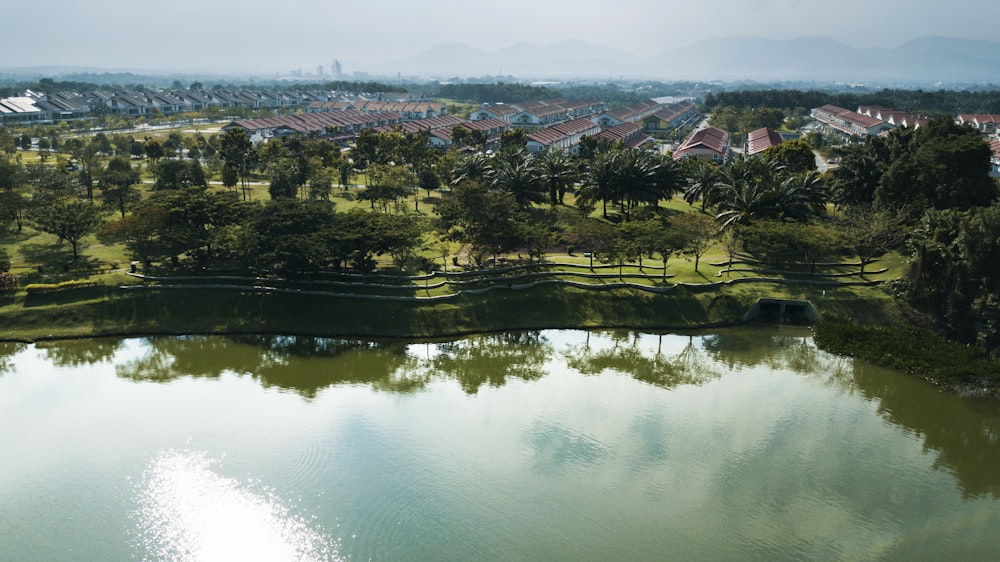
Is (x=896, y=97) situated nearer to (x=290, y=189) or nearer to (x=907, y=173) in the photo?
(x=907, y=173)

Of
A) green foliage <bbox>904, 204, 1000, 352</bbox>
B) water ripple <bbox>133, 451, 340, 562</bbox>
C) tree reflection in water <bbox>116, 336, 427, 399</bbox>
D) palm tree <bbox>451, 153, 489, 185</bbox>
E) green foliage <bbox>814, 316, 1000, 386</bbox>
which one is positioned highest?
palm tree <bbox>451, 153, 489, 185</bbox>

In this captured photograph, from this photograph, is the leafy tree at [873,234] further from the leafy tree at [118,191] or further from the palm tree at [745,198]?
the leafy tree at [118,191]

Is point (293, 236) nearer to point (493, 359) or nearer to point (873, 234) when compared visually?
point (493, 359)

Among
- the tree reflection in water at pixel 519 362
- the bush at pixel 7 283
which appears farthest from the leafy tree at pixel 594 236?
the bush at pixel 7 283

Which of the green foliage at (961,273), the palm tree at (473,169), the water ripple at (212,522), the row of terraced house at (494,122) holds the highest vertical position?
the row of terraced house at (494,122)

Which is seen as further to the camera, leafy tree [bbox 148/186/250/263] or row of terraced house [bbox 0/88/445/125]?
row of terraced house [bbox 0/88/445/125]

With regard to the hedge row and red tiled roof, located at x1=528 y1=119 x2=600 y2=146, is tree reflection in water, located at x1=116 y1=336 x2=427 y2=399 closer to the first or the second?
the hedge row

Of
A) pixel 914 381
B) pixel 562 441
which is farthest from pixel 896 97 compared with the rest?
pixel 562 441

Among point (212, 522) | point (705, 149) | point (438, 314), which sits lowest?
point (212, 522)

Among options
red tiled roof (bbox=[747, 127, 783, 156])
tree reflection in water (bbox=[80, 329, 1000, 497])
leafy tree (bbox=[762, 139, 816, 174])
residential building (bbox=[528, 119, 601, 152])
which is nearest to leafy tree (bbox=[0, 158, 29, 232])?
tree reflection in water (bbox=[80, 329, 1000, 497])

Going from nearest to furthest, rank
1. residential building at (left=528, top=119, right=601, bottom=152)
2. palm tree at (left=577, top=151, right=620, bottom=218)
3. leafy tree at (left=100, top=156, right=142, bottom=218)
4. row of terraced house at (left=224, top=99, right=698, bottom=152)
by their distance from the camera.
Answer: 1. leafy tree at (left=100, top=156, right=142, bottom=218)
2. palm tree at (left=577, top=151, right=620, bottom=218)
3. residential building at (left=528, top=119, right=601, bottom=152)
4. row of terraced house at (left=224, top=99, right=698, bottom=152)

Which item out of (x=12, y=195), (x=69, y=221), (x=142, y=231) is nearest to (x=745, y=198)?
(x=142, y=231)

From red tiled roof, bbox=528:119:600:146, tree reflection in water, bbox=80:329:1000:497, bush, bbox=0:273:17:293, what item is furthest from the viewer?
red tiled roof, bbox=528:119:600:146
